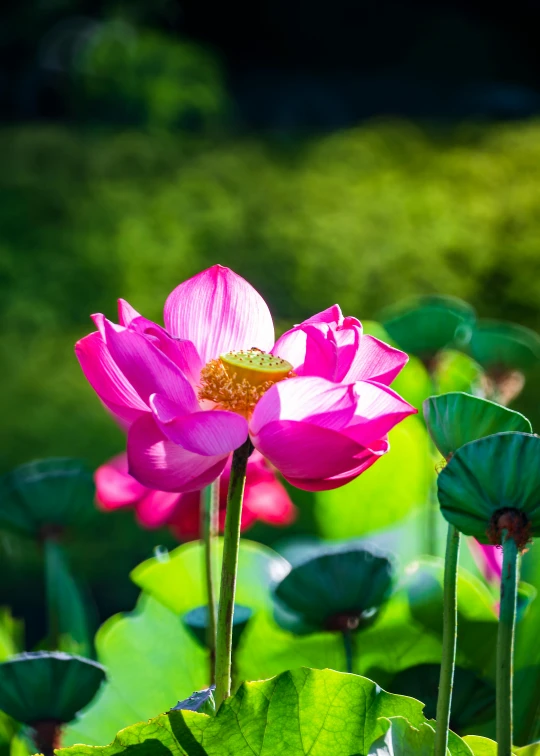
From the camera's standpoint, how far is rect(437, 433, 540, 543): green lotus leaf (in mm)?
216

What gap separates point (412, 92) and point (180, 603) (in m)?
3.61

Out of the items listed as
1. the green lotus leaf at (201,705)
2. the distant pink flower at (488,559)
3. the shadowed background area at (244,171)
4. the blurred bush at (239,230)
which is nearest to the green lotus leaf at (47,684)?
the green lotus leaf at (201,705)

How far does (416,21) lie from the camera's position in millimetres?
4035

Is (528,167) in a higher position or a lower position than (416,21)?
lower

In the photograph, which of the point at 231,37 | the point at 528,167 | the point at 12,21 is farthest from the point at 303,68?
the point at 528,167

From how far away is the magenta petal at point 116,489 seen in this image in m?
0.41

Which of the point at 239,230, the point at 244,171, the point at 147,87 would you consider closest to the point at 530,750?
the point at 239,230

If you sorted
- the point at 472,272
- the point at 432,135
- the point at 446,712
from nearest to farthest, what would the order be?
1. the point at 446,712
2. the point at 472,272
3. the point at 432,135

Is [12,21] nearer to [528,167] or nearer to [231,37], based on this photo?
[231,37]

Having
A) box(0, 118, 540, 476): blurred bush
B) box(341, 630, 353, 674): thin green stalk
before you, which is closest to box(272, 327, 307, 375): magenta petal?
box(341, 630, 353, 674): thin green stalk

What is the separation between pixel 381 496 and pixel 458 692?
0.19 metres

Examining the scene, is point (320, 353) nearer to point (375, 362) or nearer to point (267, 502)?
point (375, 362)

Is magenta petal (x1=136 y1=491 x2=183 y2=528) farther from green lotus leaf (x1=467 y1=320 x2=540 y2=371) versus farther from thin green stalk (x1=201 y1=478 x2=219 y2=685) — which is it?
green lotus leaf (x1=467 y1=320 x2=540 y2=371)

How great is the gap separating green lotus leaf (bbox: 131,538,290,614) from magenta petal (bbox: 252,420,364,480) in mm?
164
